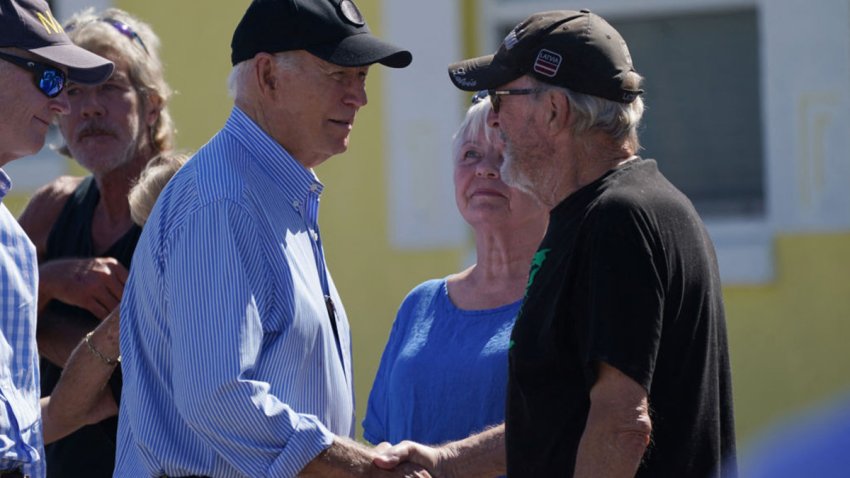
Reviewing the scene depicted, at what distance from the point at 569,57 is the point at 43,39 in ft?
4.23

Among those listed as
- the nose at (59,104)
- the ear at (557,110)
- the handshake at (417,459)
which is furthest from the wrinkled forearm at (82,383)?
the ear at (557,110)

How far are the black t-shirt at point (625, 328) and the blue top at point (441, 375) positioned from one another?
2.27ft

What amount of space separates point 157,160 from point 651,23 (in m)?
2.86

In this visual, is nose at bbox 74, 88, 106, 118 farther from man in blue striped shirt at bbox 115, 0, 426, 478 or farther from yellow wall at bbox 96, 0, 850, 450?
yellow wall at bbox 96, 0, 850, 450

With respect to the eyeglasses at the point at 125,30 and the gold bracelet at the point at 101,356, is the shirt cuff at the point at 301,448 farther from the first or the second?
the eyeglasses at the point at 125,30

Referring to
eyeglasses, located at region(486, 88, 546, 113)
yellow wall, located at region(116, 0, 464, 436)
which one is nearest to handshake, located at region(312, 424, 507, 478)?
eyeglasses, located at region(486, 88, 546, 113)

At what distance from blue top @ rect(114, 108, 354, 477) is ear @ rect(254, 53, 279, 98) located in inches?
3.1

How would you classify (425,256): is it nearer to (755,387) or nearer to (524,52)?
(755,387)

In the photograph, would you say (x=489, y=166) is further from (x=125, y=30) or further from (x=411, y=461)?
(x=125, y=30)

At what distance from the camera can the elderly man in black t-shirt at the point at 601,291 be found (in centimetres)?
218

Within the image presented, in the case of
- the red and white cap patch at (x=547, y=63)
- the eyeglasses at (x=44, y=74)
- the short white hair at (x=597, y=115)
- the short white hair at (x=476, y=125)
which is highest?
the eyeglasses at (x=44, y=74)

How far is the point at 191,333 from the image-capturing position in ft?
8.20

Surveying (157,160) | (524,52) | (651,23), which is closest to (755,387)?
(651,23)

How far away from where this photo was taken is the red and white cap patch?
2.43 metres
